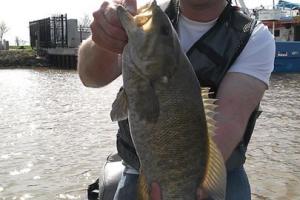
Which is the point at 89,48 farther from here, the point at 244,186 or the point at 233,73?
the point at 244,186

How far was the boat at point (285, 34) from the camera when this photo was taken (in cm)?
3322

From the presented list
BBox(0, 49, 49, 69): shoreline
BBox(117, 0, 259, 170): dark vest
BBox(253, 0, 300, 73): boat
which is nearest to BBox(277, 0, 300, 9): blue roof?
BBox(253, 0, 300, 73): boat

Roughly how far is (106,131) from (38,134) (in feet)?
6.41

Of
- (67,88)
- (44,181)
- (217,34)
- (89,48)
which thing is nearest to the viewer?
(89,48)

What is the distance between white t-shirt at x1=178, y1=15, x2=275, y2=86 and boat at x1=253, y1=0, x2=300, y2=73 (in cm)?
3004

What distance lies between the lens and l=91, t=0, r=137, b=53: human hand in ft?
8.91

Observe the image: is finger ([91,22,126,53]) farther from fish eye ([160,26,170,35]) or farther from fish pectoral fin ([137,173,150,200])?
fish pectoral fin ([137,173,150,200])

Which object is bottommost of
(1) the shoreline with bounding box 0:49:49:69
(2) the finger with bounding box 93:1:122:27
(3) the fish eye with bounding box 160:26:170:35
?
(1) the shoreline with bounding box 0:49:49:69

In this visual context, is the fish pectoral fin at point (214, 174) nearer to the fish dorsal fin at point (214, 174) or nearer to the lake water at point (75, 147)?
the fish dorsal fin at point (214, 174)

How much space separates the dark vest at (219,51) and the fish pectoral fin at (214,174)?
0.95 m

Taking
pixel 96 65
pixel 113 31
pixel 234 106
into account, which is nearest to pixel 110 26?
pixel 113 31

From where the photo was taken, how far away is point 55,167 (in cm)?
1102

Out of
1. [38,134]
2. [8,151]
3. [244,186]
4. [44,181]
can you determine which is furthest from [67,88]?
[244,186]

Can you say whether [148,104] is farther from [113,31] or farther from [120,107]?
[113,31]
